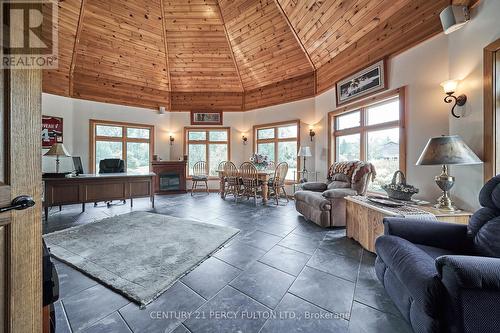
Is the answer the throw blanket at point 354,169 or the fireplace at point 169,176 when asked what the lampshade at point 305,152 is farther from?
the fireplace at point 169,176

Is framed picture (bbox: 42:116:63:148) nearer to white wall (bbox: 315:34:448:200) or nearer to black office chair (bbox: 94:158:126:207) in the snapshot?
black office chair (bbox: 94:158:126:207)

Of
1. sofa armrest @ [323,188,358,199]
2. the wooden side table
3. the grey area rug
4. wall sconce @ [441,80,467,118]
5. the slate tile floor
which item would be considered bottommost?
the slate tile floor

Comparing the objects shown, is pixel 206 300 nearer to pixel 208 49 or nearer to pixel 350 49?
pixel 350 49

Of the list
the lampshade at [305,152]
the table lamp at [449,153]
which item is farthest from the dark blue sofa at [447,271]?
the lampshade at [305,152]

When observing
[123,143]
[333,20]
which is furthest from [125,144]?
[333,20]

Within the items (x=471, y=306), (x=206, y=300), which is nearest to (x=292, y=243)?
(x=206, y=300)

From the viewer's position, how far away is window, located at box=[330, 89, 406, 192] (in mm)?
3487

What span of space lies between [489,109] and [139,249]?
4017mm

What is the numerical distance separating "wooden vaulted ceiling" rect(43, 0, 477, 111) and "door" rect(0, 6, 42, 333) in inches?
166

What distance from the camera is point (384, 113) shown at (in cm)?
377

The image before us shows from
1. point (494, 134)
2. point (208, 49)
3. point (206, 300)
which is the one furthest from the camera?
point (208, 49)

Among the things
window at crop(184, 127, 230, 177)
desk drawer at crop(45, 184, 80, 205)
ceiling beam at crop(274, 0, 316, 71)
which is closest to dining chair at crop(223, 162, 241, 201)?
window at crop(184, 127, 230, 177)

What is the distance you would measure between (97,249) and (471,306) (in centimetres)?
326

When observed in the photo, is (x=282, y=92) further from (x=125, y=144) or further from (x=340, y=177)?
(x=125, y=144)
